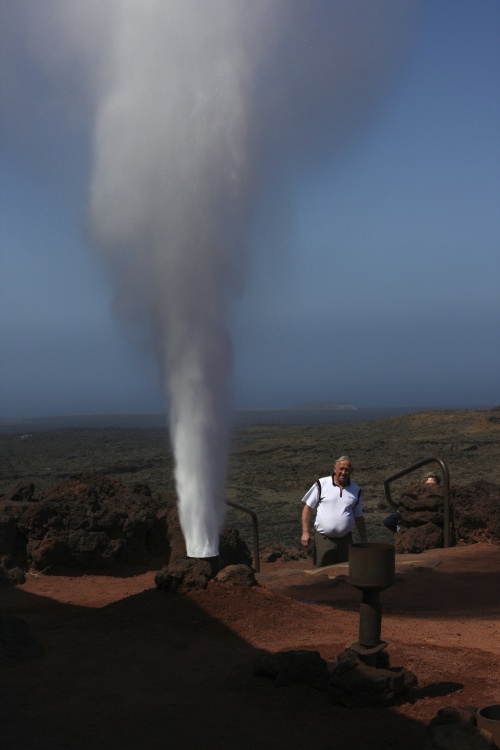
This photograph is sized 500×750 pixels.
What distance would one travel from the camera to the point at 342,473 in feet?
28.2

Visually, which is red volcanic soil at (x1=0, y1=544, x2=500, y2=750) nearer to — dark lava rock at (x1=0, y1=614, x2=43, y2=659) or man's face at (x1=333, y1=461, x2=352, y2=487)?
dark lava rock at (x1=0, y1=614, x2=43, y2=659)

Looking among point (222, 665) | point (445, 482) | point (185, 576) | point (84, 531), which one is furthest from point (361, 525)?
point (222, 665)

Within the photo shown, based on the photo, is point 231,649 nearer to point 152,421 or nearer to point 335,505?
point 335,505

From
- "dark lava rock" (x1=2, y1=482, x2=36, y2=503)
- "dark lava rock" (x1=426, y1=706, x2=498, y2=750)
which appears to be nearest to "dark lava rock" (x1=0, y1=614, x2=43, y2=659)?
"dark lava rock" (x1=426, y1=706, x2=498, y2=750)

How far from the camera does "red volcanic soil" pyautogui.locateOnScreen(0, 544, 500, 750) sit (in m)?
4.46

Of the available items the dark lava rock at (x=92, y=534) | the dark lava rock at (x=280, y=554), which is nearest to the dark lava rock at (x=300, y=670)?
the dark lava rock at (x=92, y=534)

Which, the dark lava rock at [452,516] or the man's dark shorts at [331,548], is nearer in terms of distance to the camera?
the man's dark shorts at [331,548]

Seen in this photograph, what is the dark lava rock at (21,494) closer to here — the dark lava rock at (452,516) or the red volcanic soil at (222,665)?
the red volcanic soil at (222,665)

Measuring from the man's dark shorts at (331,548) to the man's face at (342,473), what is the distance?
674 millimetres

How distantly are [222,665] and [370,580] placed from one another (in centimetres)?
129

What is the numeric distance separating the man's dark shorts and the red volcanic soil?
0.42m

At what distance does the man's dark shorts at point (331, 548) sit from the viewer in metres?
9.06

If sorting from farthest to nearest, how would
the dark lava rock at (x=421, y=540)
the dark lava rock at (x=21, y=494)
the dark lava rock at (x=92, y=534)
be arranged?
the dark lava rock at (x=421, y=540)
the dark lava rock at (x=21, y=494)
the dark lava rock at (x=92, y=534)

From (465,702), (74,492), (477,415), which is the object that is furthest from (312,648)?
(477,415)
